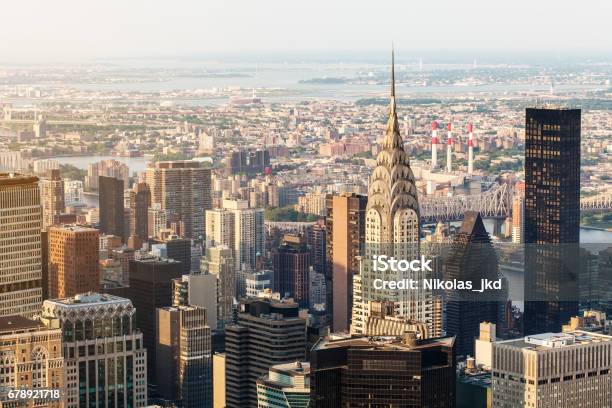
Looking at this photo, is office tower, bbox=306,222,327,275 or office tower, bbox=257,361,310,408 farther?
office tower, bbox=306,222,327,275

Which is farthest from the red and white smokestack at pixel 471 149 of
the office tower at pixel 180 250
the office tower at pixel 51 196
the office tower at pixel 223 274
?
the office tower at pixel 51 196

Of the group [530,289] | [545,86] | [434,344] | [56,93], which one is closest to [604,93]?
[545,86]

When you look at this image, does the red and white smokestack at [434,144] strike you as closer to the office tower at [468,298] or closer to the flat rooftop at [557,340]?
the office tower at [468,298]

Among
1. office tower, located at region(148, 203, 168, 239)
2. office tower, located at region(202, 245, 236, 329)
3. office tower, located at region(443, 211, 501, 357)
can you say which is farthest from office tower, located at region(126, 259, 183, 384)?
office tower, located at region(148, 203, 168, 239)

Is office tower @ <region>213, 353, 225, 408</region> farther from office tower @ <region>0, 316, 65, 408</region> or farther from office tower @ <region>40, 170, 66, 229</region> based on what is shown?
office tower @ <region>40, 170, 66, 229</region>

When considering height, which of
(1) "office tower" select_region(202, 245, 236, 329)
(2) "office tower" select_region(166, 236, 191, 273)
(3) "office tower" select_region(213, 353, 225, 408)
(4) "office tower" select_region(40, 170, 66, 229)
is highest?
(4) "office tower" select_region(40, 170, 66, 229)

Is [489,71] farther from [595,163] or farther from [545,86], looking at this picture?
[595,163]

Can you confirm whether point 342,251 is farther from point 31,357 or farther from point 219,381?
point 31,357

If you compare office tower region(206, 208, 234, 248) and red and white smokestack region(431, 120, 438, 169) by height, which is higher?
red and white smokestack region(431, 120, 438, 169)
